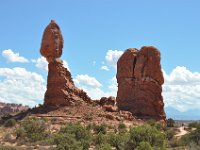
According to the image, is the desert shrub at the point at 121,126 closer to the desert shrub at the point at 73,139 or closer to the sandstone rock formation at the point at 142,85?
the desert shrub at the point at 73,139

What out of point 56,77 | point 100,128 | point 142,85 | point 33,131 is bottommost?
point 33,131

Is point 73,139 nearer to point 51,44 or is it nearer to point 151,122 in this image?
point 151,122

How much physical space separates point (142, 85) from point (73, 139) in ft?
85.7

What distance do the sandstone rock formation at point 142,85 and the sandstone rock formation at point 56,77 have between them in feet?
18.5

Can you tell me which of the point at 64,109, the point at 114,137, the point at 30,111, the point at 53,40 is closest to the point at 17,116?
the point at 30,111

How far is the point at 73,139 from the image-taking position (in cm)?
3819

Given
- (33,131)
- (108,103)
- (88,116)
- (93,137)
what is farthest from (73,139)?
(108,103)

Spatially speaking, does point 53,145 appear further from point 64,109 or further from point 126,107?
point 126,107

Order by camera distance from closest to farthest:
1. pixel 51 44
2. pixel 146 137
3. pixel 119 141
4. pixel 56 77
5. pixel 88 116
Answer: pixel 146 137 → pixel 119 141 → pixel 88 116 → pixel 56 77 → pixel 51 44

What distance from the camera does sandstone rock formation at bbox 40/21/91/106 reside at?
59062 mm

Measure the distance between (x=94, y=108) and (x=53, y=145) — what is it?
1903 cm

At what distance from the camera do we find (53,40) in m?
61.0

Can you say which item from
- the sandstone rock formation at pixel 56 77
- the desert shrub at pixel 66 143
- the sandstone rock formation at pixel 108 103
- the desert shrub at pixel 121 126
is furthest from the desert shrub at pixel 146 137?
the sandstone rock formation at pixel 56 77

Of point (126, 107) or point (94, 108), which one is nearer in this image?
point (94, 108)
